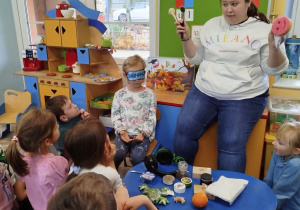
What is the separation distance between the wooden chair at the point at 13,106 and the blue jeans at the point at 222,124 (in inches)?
64.1

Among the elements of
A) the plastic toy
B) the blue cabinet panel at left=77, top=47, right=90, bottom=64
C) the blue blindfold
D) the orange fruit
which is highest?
the blue cabinet panel at left=77, top=47, right=90, bottom=64

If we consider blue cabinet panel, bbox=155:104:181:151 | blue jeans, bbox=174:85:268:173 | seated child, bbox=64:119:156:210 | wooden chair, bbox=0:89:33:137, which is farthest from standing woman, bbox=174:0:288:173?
wooden chair, bbox=0:89:33:137

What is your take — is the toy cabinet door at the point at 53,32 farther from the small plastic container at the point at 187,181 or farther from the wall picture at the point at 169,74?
the small plastic container at the point at 187,181

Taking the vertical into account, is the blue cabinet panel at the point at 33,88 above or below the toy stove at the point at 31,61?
below

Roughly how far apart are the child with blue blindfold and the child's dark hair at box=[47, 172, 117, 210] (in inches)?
40.2

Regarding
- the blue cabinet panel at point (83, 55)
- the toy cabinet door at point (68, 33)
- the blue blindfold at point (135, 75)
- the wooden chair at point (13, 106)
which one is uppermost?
the toy cabinet door at point (68, 33)

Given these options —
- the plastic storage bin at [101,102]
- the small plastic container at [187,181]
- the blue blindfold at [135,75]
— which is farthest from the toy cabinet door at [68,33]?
the small plastic container at [187,181]

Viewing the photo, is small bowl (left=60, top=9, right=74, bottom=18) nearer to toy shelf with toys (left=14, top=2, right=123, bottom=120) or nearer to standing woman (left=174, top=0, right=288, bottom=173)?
toy shelf with toys (left=14, top=2, right=123, bottom=120)

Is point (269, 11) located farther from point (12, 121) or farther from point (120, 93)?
point (12, 121)

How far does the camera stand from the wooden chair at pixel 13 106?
254cm

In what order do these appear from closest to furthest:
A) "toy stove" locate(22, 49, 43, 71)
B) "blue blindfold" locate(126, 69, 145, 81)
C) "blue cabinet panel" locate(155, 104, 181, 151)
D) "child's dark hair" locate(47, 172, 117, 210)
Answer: "child's dark hair" locate(47, 172, 117, 210) < "blue blindfold" locate(126, 69, 145, 81) < "blue cabinet panel" locate(155, 104, 181, 151) < "toy stove" locate(22, 49, 43, 71)

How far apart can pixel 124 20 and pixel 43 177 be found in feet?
5.79

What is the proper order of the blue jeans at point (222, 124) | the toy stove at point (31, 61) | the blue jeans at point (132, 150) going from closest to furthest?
the blue jeans at point (222, 124) → the blue jeans at point (132, 150) → the toy stove at point (31, 61)

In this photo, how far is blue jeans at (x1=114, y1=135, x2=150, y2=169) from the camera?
5.25 feet
